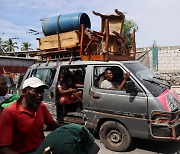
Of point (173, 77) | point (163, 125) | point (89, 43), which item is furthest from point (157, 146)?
point (173, 77)

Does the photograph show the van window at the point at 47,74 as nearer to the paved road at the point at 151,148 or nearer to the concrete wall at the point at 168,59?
the paved road at the point at 151,148

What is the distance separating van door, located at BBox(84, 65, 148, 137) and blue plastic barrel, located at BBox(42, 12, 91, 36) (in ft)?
4.77

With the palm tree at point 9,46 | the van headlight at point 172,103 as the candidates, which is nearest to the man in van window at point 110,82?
the van headlight at point 172,103

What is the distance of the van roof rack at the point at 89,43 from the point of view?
5.63 meters

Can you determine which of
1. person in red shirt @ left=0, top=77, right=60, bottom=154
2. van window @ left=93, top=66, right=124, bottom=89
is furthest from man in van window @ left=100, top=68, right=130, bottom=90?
person in red shirt @ left=0, top=77, right=60, bottom=154

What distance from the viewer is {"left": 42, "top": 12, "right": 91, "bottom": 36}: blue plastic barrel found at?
5.95 metres

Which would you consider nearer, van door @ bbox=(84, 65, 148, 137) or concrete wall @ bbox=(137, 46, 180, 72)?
van door @ bbox=(84, 65, 148, 137)

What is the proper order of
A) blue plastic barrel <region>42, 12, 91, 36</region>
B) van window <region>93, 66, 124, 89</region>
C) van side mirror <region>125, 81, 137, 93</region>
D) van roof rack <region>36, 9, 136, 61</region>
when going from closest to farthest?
1. van side mirror <region>125, 81, 137, 93</region>
2. van window <region>93, 66, 124, 89</region>
3. van roof rack <region>36, 9, 136, 61</region>
4. blue plastic barrel <region>42, 12, 91, 36</region>

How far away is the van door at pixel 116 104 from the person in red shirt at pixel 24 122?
2388 millimetres

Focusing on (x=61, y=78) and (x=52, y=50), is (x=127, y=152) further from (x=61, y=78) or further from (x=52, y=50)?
(x=52, y=50)

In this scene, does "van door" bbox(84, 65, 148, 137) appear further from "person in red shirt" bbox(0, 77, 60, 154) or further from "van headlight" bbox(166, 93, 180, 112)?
"person in red shirt" bbox(0, 77, 60, 154)

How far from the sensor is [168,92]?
4656 millimetres

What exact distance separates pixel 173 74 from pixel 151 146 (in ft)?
35.1

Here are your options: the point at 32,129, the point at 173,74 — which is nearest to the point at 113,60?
the point at 32,129
